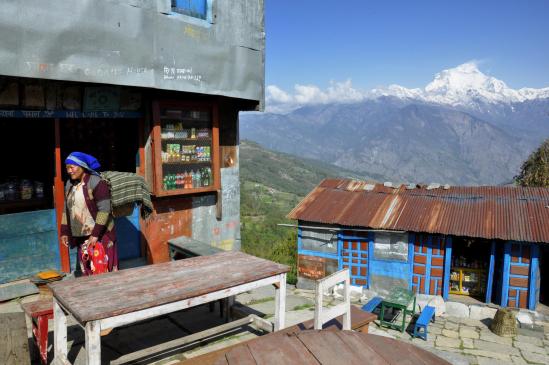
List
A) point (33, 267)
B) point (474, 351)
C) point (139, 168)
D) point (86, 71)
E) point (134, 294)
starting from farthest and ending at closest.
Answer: point (474, 351)
point (139, 168)
point (33, 267)
point (86, 71)
point (134, 294)

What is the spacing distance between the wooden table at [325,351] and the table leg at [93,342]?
102 centimetres

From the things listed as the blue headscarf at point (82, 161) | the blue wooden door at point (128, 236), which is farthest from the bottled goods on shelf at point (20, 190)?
the blue headscarf at point (82, 161)

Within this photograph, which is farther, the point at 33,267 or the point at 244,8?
the point at 244,8

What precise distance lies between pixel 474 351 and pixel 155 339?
8.13 m

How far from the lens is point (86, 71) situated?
543cm

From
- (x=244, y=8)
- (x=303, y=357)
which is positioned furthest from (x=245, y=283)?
(x=244, y=8)

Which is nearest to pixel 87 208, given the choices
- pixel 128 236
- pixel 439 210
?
pixel 128 236

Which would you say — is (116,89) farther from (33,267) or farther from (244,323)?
(244,323)

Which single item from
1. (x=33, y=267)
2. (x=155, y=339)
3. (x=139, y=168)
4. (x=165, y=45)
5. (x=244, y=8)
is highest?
(x=244, y=8)

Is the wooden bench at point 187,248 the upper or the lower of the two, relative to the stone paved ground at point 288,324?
upper

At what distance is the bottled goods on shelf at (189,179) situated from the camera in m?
6.90

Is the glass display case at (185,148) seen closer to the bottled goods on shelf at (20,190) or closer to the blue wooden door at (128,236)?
the blue wooden door at (128,236)

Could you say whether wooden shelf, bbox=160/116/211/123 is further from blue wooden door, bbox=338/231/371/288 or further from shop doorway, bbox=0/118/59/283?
blue wooden door, bbox=338/231/371/288

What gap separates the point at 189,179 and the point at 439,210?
965cm
